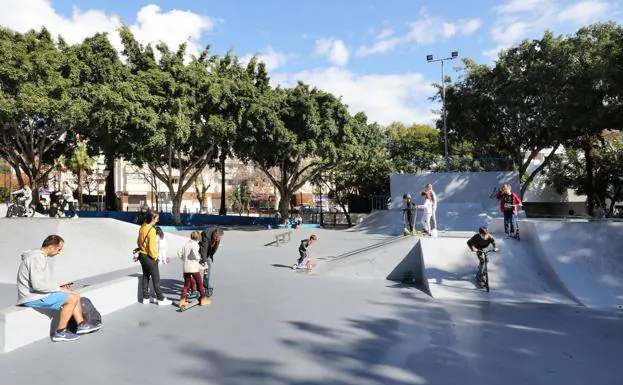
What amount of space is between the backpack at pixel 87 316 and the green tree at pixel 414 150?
22.7 m

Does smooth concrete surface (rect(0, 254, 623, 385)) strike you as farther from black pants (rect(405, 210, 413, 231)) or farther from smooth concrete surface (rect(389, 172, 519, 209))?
smooth concrete surface (rect(389, 172, 519, 209))

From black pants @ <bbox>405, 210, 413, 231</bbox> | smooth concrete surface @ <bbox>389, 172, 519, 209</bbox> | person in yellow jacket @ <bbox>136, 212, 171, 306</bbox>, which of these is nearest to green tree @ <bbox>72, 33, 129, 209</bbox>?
black pants @ <bbox>405, 210, 413, 231</bbox>

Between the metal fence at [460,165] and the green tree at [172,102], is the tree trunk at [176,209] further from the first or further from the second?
the metal fence at [460,165]

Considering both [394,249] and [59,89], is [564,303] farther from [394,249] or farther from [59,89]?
[59,89]

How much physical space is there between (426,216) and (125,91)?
14.8 meters

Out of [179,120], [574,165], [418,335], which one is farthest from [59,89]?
[574,165]

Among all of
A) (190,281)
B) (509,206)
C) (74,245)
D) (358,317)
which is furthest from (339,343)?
(74,245)

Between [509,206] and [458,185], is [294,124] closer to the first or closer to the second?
[458,185]

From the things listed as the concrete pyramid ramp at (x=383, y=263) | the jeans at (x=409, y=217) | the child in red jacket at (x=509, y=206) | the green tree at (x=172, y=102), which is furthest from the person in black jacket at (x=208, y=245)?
the green tree at (x=172, y=102)

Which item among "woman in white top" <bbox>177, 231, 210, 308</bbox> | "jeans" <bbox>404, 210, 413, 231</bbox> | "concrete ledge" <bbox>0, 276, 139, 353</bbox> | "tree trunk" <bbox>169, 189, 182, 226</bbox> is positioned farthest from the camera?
"tree trunk" <bbox>169, 189, 182, 226</bbox>

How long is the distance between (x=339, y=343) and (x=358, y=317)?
1.29 meters

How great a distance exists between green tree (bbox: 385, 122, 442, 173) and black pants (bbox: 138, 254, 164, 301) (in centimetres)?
2125

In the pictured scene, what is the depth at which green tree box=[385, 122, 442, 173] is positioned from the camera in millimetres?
26391

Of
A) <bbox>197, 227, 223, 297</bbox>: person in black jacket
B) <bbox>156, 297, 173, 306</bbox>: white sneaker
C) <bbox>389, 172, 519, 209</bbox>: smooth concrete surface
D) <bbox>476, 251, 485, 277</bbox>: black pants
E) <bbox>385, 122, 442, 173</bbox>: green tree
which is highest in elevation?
<bbox>385, 122, 442, 173</bbox>: green tree
